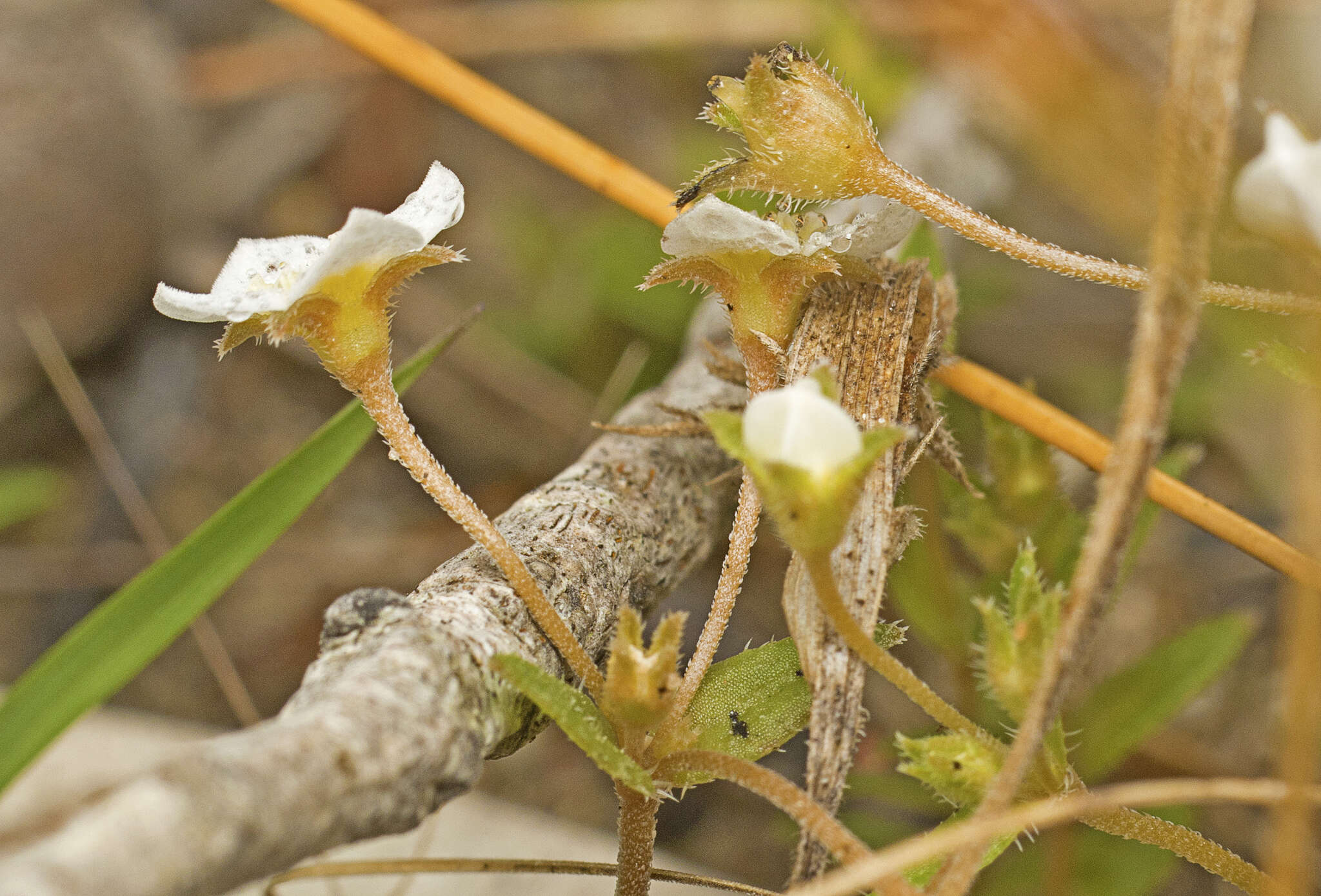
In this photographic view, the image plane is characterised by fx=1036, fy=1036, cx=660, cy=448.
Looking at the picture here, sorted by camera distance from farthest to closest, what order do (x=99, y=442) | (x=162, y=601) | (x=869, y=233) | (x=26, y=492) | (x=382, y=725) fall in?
(x=26, y=492), (x=99, y=442), (x=162, y=601), (x=869, y=233), (x=382, y=725)

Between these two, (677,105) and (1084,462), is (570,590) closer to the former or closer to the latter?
(1084,462)

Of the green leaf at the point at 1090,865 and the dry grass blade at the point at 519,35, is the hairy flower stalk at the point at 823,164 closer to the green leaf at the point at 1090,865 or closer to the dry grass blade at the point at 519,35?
the green leaf at the point at 1090,865

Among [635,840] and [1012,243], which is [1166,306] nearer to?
[1012,243]

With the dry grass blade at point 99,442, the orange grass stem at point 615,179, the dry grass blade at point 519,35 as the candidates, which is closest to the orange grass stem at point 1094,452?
the orange grass stem at point 615,179

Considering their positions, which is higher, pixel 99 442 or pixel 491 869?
pixel 99 442

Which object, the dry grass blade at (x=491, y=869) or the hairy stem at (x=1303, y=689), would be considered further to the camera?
the dry grass blade at (x=491, y=869)

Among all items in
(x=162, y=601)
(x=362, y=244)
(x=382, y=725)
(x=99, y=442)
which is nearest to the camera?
(x=382, y=725)

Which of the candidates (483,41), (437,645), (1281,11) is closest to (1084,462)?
(437,645)

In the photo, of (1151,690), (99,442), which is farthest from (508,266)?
(1151,690)
